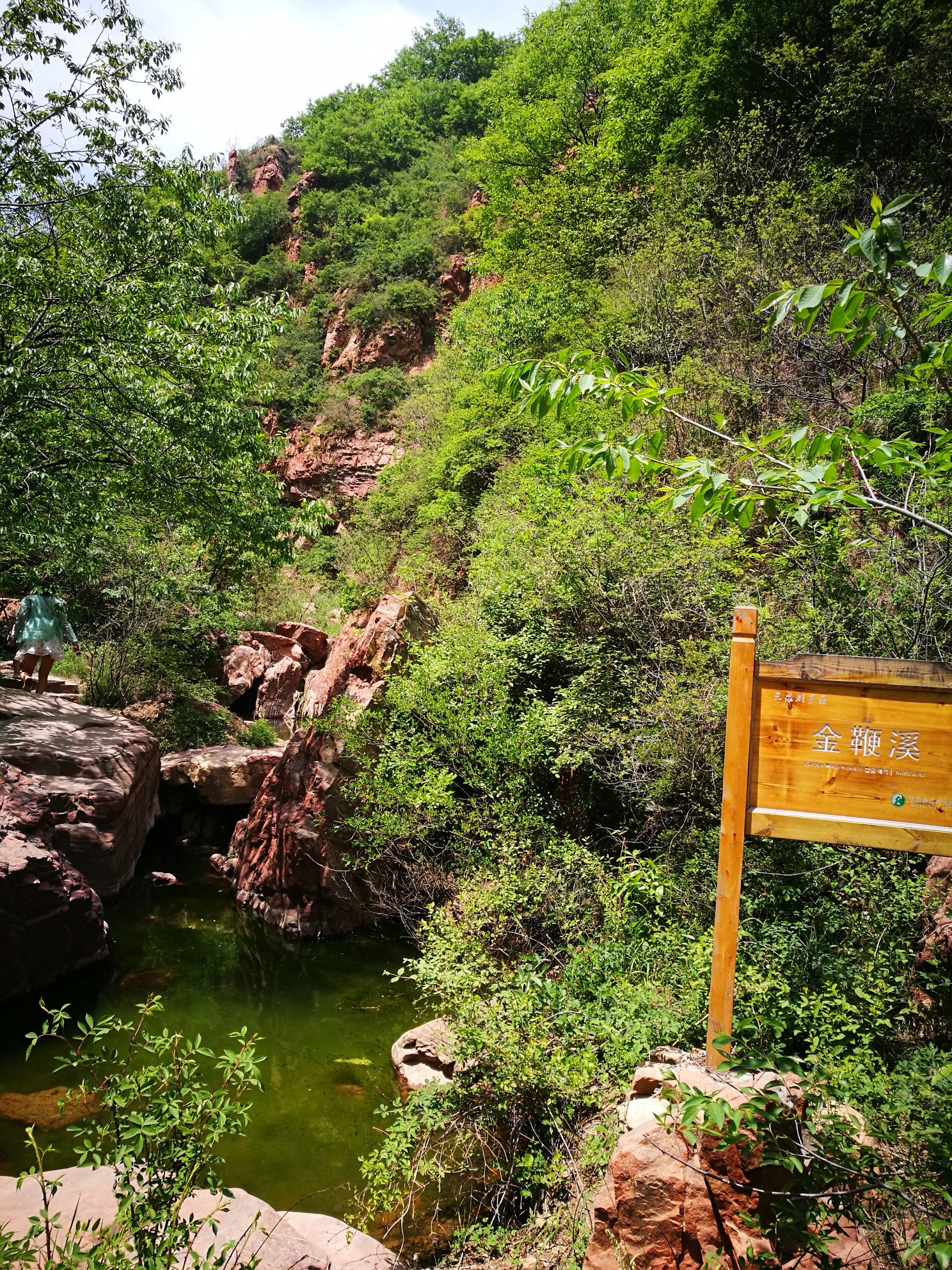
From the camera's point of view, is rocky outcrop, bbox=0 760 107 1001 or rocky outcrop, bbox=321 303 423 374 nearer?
rocky outcrop, bbox=0 760 107 1001

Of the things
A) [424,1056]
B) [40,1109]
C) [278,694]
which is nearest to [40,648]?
[278,694]

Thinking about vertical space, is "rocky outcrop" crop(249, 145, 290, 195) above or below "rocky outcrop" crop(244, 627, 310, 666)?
above

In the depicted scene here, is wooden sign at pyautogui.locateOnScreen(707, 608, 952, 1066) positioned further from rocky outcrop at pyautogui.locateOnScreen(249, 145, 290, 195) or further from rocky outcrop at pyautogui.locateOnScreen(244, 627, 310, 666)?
rocky outcrop at pyautogui.locateOnScreen(249, 145, 290, 195)

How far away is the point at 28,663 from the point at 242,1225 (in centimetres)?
817

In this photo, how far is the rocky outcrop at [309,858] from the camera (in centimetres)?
753

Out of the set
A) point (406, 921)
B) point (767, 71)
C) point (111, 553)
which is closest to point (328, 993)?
point (406, 921)

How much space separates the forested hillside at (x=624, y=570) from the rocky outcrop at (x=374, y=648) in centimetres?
39

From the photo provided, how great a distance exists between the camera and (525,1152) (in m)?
3.86

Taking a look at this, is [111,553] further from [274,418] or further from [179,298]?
A: [274,418]

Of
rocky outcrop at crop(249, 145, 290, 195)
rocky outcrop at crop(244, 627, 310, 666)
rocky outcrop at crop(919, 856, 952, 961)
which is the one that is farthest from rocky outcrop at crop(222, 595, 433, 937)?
rocky outcrop at crop(249, 145, 290, 195)

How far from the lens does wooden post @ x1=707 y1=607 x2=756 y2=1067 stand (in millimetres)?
3088

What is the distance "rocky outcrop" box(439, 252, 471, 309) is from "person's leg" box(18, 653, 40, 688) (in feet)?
67.3

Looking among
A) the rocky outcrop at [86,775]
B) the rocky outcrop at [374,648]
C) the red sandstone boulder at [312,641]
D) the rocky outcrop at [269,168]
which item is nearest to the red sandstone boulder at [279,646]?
the red sandstone boulder at [312,641]

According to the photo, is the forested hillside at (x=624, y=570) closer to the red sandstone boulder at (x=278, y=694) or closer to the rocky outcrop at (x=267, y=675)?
the rocky outcrop at (x=267, y=675)
